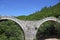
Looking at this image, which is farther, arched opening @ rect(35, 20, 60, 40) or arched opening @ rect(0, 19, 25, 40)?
arched opening @ rect(35, 20, 60, 40)

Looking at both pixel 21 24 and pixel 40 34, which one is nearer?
A: pixel 21 24

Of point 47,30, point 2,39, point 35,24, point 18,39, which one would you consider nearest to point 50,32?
point 47,30

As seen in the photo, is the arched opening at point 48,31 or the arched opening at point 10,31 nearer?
the arched opening at point 10,31

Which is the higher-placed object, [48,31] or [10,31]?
[48,31]

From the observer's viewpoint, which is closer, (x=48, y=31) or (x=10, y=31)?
(x=10, y=31)

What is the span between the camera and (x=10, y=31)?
2123 cm

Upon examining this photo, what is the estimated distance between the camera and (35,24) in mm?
23172

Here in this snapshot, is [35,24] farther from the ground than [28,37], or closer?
farther from the ground

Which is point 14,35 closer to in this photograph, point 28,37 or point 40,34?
point 28,37

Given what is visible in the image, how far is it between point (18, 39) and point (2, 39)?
7.24 ft

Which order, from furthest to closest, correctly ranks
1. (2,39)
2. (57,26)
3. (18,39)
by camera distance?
(57,26) < (18,39) < (2,39)

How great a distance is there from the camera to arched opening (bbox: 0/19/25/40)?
69.0 ft

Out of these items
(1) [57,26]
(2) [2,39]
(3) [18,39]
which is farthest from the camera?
(1) [57,26]

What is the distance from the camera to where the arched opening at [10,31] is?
69.0 ft
